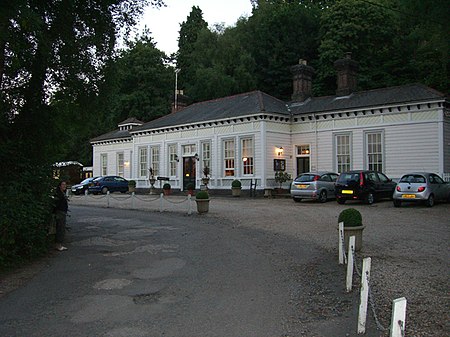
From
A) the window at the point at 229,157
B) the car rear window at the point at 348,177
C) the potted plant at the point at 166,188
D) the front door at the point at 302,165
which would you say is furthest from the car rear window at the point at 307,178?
the potted plant at the point at 166,188

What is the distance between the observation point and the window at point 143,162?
36766 mm

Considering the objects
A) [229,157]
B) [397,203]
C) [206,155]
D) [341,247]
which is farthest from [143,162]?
[341,247]

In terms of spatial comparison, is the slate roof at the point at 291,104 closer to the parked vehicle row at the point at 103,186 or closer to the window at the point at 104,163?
the parked vehicle row at the point at 103,186

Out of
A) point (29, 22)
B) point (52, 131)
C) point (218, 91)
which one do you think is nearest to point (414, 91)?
point (52, 131)

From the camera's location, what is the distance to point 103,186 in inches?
1405

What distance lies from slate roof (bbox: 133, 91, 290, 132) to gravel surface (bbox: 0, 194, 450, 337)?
11.1 meters

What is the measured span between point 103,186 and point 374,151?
2080cm

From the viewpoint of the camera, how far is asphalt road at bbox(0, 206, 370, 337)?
5.80m

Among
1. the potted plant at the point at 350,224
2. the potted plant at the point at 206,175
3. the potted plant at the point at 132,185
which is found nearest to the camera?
the potted plant at the point at 350,224

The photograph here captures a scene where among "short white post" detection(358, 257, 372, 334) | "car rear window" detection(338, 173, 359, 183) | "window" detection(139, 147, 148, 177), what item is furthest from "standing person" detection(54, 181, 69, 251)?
"window" detection(139, 147, 148, 177)

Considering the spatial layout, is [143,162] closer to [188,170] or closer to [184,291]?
[188,170]

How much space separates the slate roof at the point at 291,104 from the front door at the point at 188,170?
8.79 feet

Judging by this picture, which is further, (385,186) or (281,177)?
(281,177)

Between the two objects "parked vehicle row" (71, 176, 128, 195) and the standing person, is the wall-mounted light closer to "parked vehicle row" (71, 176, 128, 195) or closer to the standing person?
"parked vehicle row" (71, 176, 128, 195)
